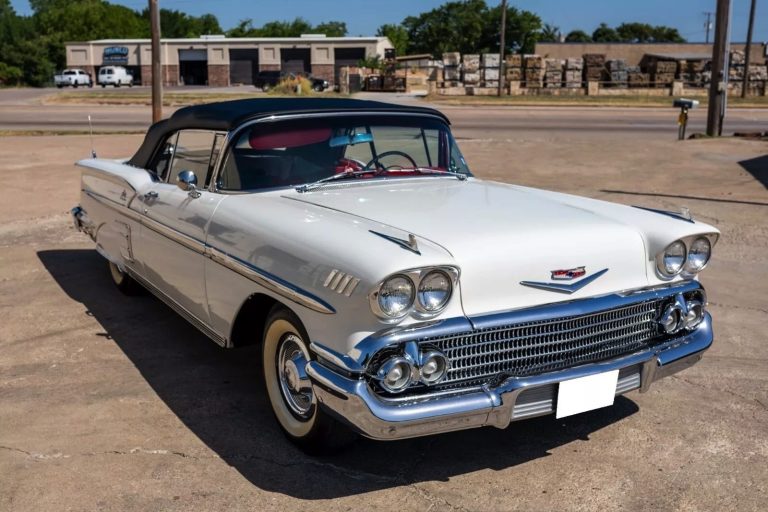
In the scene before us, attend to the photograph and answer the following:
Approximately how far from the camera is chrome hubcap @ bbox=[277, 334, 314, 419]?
11.3 ft

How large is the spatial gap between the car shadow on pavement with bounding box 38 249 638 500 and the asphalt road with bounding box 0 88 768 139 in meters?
15.6

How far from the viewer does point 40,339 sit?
5.14 metres

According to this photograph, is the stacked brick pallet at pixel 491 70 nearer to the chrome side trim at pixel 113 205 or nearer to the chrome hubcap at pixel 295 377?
the chrome side trim at pixel 113 205

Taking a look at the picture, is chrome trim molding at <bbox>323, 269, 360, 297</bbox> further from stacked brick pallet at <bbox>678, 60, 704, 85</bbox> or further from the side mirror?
stacked brick pallet at <bbox>678, 60, 704, 85</bbox>

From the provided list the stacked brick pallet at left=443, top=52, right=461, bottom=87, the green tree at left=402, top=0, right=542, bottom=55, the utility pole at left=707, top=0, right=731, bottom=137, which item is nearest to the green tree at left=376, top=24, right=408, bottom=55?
the green tree at left=402, top=0, right=542, bottom=55

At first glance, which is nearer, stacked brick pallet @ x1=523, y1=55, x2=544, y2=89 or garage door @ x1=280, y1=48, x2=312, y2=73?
stacked brick pallet @ x1=523, y1=55, x2=544, y2=89

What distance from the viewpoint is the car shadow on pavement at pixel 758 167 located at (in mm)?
12328

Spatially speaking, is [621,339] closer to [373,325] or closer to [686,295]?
[686,295]

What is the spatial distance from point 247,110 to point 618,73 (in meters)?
45.9

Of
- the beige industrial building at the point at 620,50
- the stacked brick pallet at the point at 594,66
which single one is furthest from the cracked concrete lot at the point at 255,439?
the beige industrial building at the point at 620,50

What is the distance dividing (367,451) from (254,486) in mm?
567

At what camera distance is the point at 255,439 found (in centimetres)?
373

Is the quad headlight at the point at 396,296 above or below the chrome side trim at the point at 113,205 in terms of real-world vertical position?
above

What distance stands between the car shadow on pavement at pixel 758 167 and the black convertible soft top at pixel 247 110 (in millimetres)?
8756
